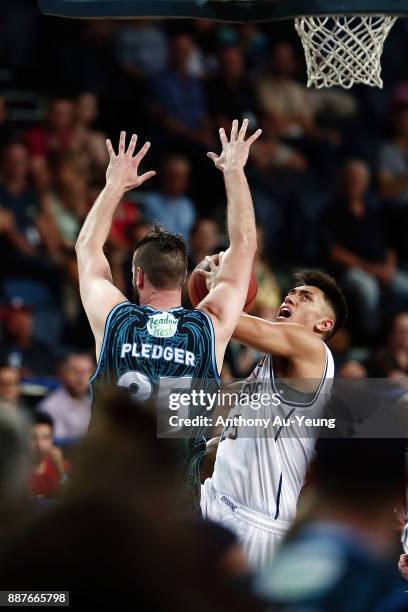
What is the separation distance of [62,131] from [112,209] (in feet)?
19.7

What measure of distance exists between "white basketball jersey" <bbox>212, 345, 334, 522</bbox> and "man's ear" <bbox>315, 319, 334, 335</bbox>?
0.21 m

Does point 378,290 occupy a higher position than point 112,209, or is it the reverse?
point 378,290

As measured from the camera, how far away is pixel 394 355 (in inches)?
386

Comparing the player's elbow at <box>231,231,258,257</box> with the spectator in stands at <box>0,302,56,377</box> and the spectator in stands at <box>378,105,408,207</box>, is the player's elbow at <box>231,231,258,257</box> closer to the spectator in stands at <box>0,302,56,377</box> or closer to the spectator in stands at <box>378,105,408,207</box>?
the spectator in stands at <box>0,302,56,377</box>

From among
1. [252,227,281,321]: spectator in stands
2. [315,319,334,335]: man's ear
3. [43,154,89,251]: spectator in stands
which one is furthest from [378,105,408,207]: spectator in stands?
[315,319,334,335]: man's ear

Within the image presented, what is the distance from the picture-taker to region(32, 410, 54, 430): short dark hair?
7910 mm

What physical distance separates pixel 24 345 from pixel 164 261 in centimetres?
471

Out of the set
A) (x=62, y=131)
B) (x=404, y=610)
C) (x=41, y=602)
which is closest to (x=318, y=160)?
(x=62, y=131)

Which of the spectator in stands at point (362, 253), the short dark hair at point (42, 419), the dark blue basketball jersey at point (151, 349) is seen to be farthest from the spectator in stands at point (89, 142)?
the dark blue basketball jersey at point (151, 349)

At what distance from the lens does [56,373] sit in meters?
9.12

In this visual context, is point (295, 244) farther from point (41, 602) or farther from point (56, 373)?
point (41, 602)

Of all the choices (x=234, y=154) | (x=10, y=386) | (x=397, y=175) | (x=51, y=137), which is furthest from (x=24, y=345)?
(x=397, y=175)

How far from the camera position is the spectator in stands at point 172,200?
10.6 meters

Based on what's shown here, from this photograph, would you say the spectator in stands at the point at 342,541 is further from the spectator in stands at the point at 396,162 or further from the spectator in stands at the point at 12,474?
the spectator in stands at the point at 396,162
